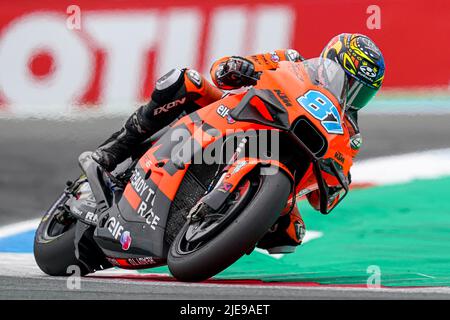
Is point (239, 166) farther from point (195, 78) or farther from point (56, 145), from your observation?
point (56, 145)

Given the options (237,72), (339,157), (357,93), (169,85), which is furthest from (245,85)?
(339,157)

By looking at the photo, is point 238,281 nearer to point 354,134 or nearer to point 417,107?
point 354,134

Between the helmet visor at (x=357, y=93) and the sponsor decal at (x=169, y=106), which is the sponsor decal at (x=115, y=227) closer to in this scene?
the sponsor decal at (x=169, y=106)

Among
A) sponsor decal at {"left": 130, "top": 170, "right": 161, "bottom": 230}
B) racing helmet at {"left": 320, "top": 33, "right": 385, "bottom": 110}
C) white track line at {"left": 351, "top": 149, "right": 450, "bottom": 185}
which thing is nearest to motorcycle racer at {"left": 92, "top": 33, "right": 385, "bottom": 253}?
racing helmet at {"left": 320, "top": 33, "right": 385, "bottom": 110}

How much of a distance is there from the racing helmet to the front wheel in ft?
2.58

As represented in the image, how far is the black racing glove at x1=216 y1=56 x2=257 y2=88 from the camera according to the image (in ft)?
14.3

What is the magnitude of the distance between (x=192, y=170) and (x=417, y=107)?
8.87 feet

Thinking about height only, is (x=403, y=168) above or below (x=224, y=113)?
below

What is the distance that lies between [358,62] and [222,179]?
900 mm

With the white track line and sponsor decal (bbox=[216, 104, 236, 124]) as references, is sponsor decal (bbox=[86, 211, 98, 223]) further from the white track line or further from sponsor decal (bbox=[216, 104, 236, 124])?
the white track line

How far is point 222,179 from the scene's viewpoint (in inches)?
155

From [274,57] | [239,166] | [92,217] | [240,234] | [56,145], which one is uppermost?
[274,57]

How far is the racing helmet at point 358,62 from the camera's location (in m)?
4.38

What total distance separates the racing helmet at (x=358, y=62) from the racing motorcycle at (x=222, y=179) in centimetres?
11
